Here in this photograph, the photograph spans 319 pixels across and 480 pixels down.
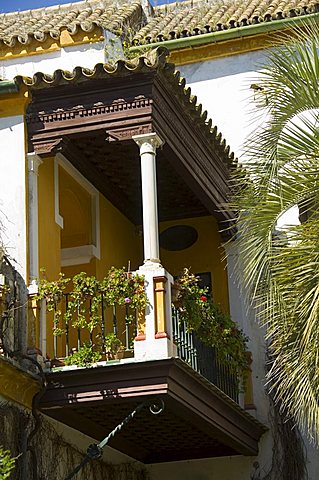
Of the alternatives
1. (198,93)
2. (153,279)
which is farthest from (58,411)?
(198,93)

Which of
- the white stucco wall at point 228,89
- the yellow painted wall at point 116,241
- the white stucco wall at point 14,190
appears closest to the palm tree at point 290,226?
the white stucco wall at point 14,190

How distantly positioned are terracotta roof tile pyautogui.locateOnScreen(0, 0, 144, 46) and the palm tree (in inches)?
165

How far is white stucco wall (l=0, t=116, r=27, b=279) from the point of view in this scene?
1317 centimetres

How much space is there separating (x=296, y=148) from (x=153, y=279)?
2190 millimetres

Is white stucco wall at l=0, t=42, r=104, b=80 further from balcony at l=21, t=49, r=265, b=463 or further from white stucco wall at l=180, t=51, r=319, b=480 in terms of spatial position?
white stucco wall at l=180, t=51, r=319, b=480

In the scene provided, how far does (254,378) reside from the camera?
1675 centimetres

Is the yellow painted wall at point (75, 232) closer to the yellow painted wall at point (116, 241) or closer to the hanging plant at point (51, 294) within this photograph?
the yellow painted wall at point (116, 241)

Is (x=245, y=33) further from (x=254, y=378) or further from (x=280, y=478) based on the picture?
(x=280, y=478)

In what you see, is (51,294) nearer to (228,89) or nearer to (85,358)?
(85,358)

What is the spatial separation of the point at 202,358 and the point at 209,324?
43 centimetres

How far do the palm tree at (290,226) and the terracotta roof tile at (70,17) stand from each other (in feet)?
13.8

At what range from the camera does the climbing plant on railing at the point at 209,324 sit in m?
13.5

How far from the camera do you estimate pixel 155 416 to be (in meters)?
13.8

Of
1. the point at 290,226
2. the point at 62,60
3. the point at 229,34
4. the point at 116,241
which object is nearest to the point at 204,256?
the point at 116,241
